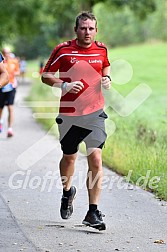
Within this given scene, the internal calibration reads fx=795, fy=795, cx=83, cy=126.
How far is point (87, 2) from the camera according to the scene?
22.6 metres

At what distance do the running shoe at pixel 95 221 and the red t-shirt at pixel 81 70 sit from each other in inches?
37.2

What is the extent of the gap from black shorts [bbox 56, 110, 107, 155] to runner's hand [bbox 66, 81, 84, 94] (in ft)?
1.02

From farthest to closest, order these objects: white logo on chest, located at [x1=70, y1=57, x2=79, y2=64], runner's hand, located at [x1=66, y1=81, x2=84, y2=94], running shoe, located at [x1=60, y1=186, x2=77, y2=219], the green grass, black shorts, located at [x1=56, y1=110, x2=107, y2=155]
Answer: the green grass < running shoe, located at [x1=60, y1=186, x2=77, y2=219] < black shorts, located at [x1=56, y1=110, x2=107, y2=155] < white logo on chest, located at [x1=70, y1=57, x2=79, y2=64] < runner's hand, located at [x1=66, y1=81, x2=84, y2=94]

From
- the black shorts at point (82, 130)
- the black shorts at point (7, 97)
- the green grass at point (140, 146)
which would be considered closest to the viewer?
the black shorts at point (82, 130)

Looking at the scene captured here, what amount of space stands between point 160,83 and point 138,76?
17.0 feet

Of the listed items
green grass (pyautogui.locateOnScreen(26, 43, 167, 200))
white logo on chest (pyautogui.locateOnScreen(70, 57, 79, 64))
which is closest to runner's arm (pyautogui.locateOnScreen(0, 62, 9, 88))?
white logo on chest (pyautogui.locateOnScreen(70, 57, 79, 64))

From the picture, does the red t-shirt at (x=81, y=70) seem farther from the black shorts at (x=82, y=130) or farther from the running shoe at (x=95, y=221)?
the running shoe at (x=95, y=221)

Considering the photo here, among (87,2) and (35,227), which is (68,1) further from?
(35,227)

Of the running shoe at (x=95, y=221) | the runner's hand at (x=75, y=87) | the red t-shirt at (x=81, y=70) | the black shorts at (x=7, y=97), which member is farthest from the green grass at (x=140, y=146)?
the runner's hand at (x=75, y=87)

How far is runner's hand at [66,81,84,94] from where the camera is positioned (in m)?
7.24

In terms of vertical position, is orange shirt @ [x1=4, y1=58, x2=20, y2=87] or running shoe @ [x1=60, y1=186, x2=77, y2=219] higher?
running shoe @ [x1=60, y1=186, x2=77, y2=219]

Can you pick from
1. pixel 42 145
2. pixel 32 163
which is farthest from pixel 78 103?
pixel 42 145

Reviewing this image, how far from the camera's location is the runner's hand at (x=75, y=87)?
7238 millimetres

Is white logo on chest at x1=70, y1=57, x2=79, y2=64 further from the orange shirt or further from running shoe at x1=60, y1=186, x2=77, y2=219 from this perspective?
the orange shirt
